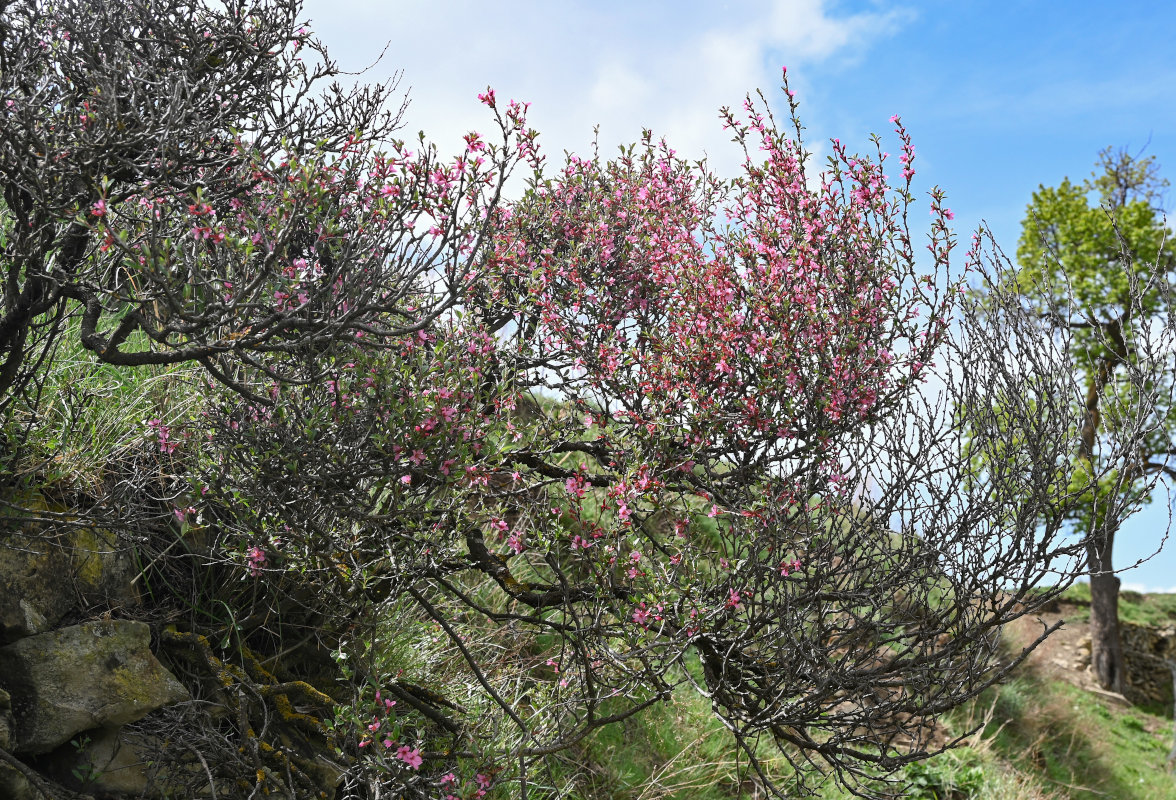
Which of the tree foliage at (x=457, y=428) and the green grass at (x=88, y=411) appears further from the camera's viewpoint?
the green grass at (x=88, y=411)

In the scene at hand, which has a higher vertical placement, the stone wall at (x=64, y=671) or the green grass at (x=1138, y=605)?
the green grass at (x=1138, y=605)

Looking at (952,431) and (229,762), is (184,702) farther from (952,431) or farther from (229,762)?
(952,431)

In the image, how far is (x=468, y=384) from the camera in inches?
150

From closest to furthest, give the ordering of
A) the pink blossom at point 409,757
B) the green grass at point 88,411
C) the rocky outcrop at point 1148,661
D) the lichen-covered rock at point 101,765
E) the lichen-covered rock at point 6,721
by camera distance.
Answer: the lichen-covered rock at point 6,721, the pink blossom at point 409,757, the lichen-covered rock at point 101,765, the green grass at point 88,411, the rocky outcrop at point 1148,661

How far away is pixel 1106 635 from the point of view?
15742mm

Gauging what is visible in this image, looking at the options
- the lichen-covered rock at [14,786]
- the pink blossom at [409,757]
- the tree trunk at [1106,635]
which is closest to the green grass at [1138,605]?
the tree trunk at [1106,635]

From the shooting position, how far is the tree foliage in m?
3.48

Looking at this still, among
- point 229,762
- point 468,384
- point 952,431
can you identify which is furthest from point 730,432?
point 229,762

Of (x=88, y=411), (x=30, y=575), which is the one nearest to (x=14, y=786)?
(x=30, y=575)

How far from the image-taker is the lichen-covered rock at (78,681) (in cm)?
365

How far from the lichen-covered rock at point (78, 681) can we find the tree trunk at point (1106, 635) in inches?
633

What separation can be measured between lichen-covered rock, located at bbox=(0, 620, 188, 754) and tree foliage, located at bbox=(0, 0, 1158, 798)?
0.27 m

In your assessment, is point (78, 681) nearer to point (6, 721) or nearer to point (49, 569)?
point (6, 721)

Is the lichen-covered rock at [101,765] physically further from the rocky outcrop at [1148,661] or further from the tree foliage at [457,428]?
the rocky outcrop at [1148,661]
